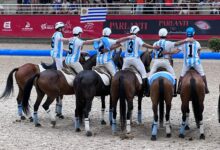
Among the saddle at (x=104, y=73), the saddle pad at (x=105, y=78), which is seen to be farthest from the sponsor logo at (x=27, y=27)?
the saddle pad at (x=105, y=78)

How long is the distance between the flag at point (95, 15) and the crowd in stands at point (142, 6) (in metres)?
1.42

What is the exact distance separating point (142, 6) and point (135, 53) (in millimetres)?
18259

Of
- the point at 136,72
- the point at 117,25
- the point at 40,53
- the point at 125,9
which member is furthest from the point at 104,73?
the point at 125,9

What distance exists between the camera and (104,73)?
38.1 ft

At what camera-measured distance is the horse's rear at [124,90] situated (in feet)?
34.9

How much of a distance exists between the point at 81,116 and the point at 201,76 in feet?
9.68

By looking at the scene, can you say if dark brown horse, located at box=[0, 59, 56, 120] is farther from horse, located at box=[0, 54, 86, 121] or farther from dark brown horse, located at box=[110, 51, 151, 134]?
dark brown horse, located at box=[110, 51, 151, 134]

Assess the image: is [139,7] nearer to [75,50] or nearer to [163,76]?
[75,50]

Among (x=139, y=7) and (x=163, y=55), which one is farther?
(x=139, y=7)

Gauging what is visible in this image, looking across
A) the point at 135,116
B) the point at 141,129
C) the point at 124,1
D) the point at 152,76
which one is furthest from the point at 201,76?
the point at 124,1

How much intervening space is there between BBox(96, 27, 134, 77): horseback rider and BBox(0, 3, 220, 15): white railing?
1718 cm

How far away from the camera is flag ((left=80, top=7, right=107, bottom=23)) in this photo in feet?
92.1

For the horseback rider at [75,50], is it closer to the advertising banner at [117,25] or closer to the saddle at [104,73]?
the saddle at [104,73]

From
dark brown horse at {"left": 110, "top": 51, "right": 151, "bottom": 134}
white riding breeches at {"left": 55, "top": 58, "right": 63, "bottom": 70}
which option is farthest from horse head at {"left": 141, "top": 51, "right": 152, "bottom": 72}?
white riding breeches at {"left": 55, "top": 58, "right": 63, "bottom": 70}
